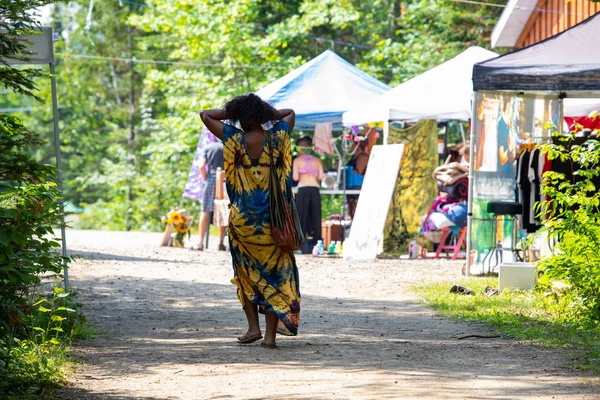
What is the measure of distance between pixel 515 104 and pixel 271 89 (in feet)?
20.6

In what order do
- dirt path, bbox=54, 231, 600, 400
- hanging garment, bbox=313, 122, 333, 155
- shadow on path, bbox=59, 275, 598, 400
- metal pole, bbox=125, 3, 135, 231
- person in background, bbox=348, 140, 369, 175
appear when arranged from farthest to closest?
metal pole, bbox=125, 3, 135, 231 < person in background, bbox=348, 140, 369, 175 < hanging garment, bbox=313, 122, 333, 155 < shadow on path, bbox=59, 275, 598, 400 < dirt path, bbox=54, 231, 600, 400

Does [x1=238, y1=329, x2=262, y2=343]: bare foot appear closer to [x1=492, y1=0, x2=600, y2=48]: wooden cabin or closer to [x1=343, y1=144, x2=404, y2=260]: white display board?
[x1=343, y1=144, x2=404, y2=260]: white display board

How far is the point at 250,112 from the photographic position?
24.7 ft

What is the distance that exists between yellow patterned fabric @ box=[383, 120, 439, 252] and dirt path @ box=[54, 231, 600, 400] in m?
4.98

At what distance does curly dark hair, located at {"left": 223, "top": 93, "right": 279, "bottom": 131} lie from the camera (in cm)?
754

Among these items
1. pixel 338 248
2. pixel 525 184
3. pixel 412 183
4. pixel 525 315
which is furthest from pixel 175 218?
pixel 525 315

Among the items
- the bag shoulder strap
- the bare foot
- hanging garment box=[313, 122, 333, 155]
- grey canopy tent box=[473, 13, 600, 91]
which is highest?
grey canopy tent box=[473, 13, 600, 91]

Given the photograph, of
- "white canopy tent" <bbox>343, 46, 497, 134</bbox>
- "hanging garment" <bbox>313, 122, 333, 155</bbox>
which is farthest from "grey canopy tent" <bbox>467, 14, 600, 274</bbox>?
"hanging garment" <bbox>313, 122, 333, 155</bbox>

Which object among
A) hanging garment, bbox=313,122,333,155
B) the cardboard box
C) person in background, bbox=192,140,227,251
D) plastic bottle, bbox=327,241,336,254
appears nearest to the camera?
the cardboard box

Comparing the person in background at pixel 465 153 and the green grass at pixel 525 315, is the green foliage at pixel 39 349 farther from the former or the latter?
the person in background at pixel 465 153

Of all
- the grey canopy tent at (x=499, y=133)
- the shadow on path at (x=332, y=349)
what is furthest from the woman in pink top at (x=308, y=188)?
the shadow on path at (x=332, y=349)

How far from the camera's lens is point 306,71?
19094mm

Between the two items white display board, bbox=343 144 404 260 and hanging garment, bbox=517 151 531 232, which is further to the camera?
white display board, bbox=343 144 404 260

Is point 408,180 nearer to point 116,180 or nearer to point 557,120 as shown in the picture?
point 557,120
